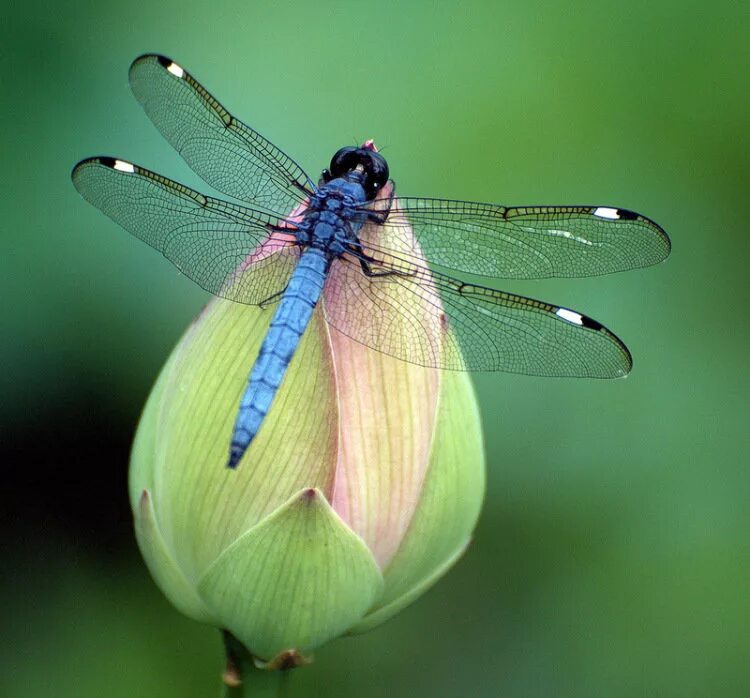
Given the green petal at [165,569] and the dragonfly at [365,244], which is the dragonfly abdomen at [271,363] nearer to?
the dragonfly at [365,244]

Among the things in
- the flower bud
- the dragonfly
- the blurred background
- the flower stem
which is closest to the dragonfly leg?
the dragonfly

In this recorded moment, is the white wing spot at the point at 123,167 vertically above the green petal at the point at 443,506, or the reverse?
the white wing spot at the point at 123,167

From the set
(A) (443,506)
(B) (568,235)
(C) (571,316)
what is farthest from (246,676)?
(B) (568,235)

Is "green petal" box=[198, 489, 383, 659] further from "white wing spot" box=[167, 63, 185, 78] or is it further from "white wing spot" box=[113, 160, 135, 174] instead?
"white wing spot" box=[167, 63, 185, 78]

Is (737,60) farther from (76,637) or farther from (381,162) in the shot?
(76,637)

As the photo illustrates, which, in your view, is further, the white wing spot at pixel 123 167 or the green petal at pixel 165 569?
the white wing spot at pixel 123 167

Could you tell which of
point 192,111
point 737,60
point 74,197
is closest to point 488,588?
→ point 192,111

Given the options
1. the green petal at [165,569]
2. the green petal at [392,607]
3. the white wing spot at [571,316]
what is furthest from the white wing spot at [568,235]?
the green petal at [165,569]
